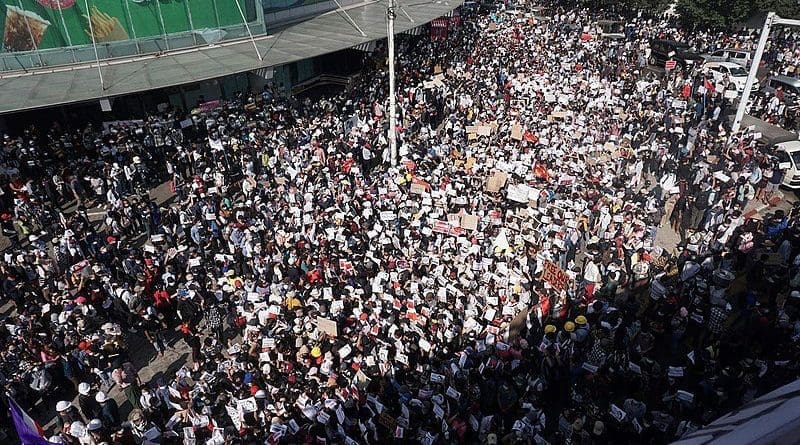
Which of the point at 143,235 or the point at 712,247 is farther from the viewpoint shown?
the point at 143,235

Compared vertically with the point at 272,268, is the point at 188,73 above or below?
above

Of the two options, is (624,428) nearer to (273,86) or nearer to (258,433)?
(258,433)

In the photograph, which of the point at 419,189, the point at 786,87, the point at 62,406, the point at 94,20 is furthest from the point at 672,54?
the point at 62,406

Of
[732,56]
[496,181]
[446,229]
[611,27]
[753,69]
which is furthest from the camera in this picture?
[611,27]

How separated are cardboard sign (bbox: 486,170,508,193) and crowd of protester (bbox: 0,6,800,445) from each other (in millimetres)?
78

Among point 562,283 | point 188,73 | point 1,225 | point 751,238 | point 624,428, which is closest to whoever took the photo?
point 624,428

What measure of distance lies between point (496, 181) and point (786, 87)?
21.3m

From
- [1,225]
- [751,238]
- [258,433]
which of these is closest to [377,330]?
[258,433]

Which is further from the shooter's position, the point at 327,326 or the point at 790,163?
the point at 790,163

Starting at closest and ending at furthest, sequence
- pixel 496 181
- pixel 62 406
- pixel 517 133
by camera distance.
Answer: pixel 62 406
pixel 496 181
pixel 517 133

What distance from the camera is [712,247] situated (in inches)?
564

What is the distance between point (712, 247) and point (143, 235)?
17.9 m

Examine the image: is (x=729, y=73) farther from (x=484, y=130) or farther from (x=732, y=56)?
(x=484, y=130)

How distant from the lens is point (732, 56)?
32.6 metres
